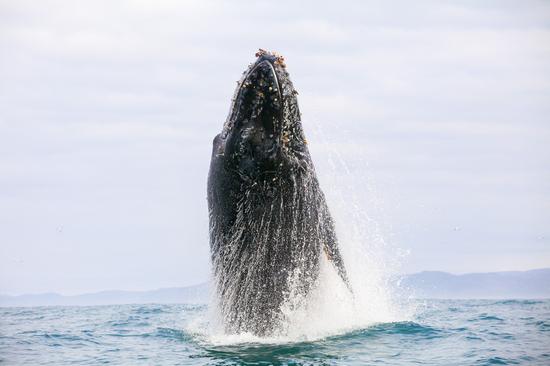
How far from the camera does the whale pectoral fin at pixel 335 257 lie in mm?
11078

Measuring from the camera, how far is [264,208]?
10500 mm

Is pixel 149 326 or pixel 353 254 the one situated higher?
pixel 353 254

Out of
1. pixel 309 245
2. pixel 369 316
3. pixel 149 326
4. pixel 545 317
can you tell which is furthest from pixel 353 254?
pixel 545 317

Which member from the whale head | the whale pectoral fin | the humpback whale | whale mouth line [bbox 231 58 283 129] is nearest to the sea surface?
the humpback whale

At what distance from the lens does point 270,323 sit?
10812 mm

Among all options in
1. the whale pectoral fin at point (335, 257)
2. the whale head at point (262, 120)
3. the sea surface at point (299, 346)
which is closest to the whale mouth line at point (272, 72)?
the whale head at point (262, 120)

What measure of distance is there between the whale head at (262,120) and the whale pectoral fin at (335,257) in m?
1.57

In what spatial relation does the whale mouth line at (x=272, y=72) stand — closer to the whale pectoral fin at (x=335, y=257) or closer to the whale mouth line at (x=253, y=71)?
the whale mouth line at (x=253, y=71)

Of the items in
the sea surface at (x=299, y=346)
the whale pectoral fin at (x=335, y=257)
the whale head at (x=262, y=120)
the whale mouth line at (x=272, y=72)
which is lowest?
the sea surface at (x=299, y=346)

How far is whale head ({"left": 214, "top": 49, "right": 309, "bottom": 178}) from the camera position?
1009cm

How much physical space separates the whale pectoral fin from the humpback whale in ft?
0.06

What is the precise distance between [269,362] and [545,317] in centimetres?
1113

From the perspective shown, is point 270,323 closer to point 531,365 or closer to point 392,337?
point 392,337

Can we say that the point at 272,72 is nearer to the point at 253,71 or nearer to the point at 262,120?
the point at 253,71
